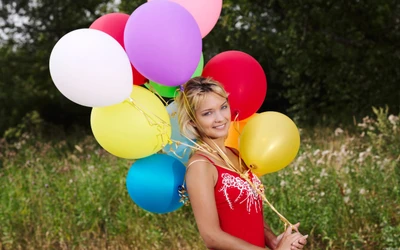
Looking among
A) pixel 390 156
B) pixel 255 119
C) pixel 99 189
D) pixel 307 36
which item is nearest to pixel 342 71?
pixel 307 36

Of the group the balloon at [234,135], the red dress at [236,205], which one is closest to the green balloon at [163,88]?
the balloon at [234,135]

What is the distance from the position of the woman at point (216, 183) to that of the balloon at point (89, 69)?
0.92ft

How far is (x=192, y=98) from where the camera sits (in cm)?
238

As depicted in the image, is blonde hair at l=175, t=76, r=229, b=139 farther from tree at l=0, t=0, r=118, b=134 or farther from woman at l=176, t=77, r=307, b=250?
tree at l=0, t=0, r=118, b=134

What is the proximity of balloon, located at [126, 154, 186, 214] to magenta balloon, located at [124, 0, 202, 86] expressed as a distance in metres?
0.33

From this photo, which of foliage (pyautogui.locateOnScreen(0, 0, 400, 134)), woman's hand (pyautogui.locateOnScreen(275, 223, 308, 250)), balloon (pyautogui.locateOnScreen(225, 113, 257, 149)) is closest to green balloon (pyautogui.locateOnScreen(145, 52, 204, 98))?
balloon (pyautogui.locateOnScreen(225, 113, 257, 149))

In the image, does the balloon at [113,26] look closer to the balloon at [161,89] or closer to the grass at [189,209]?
the balloon at [161,89]

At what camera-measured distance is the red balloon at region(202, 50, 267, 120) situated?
262 cm

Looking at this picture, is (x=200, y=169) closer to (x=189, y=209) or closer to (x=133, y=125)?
(x=133, y=125)

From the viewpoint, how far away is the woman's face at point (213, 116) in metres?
2.38

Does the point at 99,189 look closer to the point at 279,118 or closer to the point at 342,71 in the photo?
the point at 279,118

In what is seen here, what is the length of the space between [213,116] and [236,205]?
34cm

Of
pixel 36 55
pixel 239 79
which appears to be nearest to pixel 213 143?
pixel 239 79

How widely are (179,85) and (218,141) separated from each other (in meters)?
0.26
